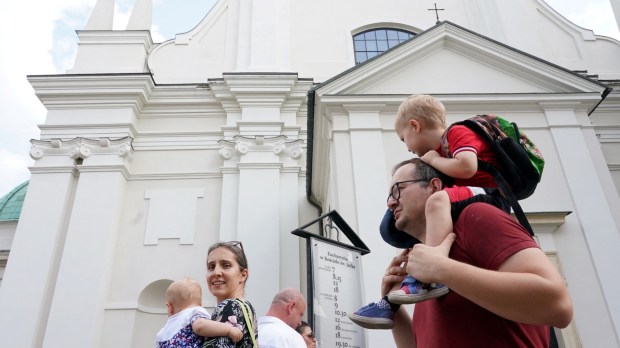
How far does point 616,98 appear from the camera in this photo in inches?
440

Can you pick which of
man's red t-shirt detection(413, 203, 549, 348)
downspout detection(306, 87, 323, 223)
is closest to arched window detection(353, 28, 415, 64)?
downspout detection(306, 87, 323, 223)

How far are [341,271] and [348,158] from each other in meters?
1.75

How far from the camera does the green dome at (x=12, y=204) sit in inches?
676

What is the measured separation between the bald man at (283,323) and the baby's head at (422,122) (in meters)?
1.73

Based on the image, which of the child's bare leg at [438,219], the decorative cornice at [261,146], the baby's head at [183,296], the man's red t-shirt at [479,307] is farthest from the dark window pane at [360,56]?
the man's red t-shirt at [479,307]

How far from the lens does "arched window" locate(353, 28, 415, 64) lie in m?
13.5

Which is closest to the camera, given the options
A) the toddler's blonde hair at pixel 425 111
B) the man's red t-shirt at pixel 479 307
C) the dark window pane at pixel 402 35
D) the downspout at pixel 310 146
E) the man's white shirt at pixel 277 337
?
the man's red t-shirt at pixel 479 307

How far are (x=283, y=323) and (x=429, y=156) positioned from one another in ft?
6.31


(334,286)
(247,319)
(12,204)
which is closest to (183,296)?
(247,319)

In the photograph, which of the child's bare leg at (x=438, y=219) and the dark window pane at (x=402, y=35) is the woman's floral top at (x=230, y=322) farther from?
the dark window pane at (x=402, y=35)

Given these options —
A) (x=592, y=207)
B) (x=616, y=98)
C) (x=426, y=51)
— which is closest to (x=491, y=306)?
(x=592, y=207)

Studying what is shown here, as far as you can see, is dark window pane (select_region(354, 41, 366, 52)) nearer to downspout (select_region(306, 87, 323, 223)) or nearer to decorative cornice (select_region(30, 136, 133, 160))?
downspout (select_region(306, 87, 323, 223))

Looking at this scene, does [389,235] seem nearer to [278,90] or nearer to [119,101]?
[278,90]

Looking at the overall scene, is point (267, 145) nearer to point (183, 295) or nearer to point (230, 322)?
point (183, 295)
